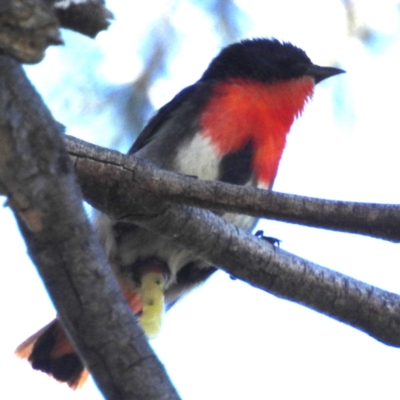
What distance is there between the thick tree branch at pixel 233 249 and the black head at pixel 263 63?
5.51ft

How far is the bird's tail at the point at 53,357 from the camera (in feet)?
11.1

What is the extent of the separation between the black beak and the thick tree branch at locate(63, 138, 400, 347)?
1632 mm

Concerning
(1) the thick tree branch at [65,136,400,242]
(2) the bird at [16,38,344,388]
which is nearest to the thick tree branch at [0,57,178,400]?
(1) the thick tree branch at [65,136,400,242]

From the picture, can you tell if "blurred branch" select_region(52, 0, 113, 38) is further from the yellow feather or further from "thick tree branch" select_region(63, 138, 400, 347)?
the yellow feather

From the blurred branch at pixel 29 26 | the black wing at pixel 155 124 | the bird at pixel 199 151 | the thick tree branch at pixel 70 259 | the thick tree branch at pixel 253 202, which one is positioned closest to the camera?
the blurred branch at pixel 29 26

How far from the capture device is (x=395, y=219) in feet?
6.54

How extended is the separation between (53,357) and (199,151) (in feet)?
3.20

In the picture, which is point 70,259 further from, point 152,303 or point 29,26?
point 152,303

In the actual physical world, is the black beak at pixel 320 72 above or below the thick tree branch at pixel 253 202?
above

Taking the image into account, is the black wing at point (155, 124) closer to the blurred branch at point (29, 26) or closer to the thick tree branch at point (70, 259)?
the thick tree branch at point (70, 259)

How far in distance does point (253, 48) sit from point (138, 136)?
719mm

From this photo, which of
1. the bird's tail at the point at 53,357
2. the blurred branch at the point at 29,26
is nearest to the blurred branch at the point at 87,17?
the blurred branch at the point at 29,26

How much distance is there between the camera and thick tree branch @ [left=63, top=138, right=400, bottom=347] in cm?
220

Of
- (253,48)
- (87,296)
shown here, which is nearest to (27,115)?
(87,296)
